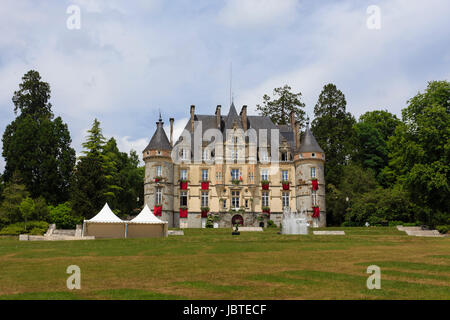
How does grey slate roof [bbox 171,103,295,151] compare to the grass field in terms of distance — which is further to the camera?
grey slate roof [bbox 171,103,295,151]

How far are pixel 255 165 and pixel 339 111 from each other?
18.2 metres

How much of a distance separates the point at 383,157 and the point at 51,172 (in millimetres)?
44499

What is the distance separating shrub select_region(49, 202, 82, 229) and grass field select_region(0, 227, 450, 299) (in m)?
28.4

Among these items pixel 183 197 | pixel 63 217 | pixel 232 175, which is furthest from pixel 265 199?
pixel 63 217

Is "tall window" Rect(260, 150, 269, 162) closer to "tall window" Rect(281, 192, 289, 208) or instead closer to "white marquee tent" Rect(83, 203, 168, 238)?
"tall window" Rect(281, 192, 289, 208)

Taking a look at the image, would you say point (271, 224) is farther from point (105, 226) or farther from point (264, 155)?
point (105, 226)

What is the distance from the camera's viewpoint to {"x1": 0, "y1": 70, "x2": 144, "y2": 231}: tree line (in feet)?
156

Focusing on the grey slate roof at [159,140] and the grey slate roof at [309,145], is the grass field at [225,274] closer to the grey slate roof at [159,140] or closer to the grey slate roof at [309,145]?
the grey slate roof at [159,140]

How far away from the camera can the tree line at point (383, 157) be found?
133 feet

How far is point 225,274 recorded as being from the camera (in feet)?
45.6

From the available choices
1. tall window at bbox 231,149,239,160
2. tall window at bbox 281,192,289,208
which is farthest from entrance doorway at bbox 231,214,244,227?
tall window at bbox 231,149,239,160

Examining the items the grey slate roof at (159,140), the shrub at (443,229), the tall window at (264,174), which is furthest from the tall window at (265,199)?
the shrub at (443,229)
